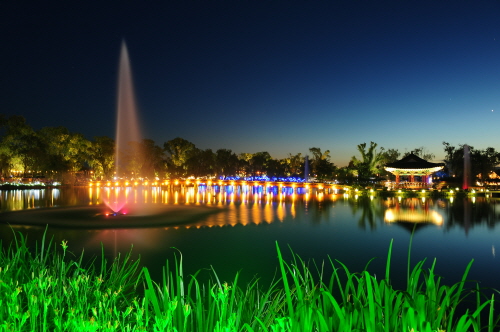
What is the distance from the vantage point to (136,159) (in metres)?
61.7

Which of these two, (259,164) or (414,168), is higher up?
(259,164)

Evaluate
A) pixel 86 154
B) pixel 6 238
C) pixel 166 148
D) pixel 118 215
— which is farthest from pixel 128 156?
pixel 6 238

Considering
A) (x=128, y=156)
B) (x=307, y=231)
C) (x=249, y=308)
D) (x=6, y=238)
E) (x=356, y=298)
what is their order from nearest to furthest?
(x=356, y=298)
(x=249, y=308)
(x=6, y=238)
(x=307, y=231)
(x=128, y=156)

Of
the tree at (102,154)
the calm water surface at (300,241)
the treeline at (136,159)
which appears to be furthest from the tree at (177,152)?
the calm water surface at (300,241)

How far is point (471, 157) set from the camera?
4444 centimetres

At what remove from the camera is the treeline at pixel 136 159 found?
4191 centimetres

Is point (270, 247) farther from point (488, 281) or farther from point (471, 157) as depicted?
point (471, 157)

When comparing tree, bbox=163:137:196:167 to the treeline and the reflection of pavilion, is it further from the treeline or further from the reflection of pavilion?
the reflection of pavilion

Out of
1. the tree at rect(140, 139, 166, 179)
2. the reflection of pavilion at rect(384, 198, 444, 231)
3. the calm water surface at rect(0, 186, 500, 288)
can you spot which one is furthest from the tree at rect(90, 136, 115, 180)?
the reflection of pavilion at rect(384, 198, 444, 231)

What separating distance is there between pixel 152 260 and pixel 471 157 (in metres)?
46.8

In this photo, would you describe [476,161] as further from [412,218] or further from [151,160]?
[151,160]

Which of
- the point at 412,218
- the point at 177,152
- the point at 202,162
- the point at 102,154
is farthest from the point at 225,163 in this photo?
the point at 412,218

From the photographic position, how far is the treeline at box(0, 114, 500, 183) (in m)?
41.9

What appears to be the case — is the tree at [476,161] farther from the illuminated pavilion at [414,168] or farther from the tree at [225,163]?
the tree at [225,163]
